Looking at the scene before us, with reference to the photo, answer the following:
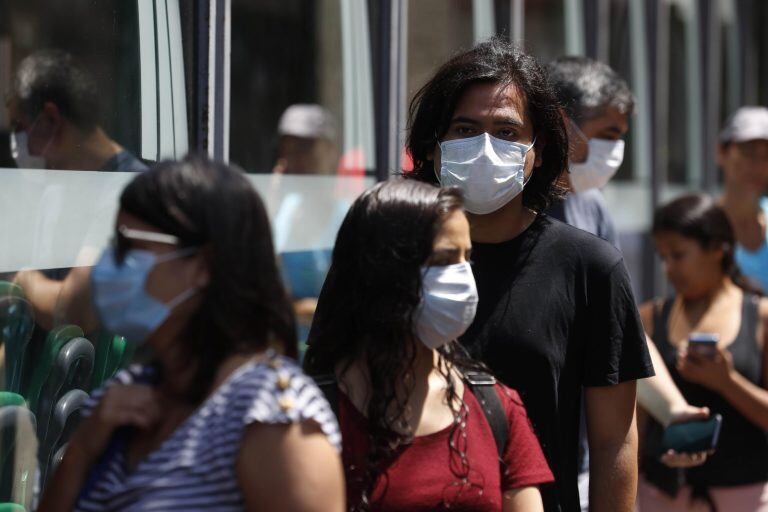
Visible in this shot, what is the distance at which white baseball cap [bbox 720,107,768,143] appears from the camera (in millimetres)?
5957

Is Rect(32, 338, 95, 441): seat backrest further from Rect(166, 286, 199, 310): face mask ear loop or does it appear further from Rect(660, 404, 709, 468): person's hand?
Rect(660, 404, 709, 468): person's hand

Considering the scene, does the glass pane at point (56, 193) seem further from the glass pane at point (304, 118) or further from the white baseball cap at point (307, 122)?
the white baseball cap at point (307, 122)

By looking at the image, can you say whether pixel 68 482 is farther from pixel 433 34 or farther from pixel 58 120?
pixel 433 34

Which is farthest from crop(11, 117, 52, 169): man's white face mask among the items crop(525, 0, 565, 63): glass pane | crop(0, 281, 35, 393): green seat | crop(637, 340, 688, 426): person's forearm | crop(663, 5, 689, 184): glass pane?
crop(663, 5, 689, 184): glass pane

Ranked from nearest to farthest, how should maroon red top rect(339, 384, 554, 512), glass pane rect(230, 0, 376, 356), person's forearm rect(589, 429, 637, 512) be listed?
1. maroon red top rect(339, 384, 554, 512)
2. person's forearm rect(589, 429, 637, 512)
3. glass pane rect(230, 0, 376, 356)

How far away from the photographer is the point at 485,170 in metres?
2.73

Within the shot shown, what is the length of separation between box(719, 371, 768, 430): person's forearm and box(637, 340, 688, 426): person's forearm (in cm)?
25

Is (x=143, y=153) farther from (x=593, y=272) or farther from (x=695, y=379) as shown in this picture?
(x=695, y=379)

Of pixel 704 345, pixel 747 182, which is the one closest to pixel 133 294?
pixel 704 345

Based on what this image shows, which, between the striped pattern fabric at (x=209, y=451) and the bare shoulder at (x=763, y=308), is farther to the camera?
the bare shoulder at (x=763, y=308)

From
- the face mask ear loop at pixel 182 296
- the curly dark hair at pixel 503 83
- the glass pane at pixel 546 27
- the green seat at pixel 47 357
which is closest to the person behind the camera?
the face mask ear loop at pixel 182 296

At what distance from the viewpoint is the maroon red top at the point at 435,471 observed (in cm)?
207

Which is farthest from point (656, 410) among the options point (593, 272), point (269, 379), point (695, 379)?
point (269, 379)

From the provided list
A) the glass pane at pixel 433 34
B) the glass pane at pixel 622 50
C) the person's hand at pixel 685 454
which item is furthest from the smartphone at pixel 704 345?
the glass pane at pixel 622 50
